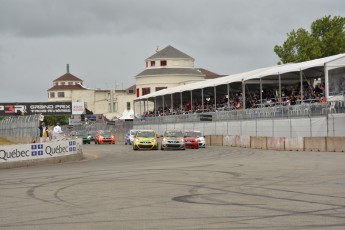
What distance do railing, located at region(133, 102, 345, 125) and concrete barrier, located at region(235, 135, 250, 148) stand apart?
2.02 meters

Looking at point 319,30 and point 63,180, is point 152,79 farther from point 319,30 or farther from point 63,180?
point 63,180

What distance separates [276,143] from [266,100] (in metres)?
11.0

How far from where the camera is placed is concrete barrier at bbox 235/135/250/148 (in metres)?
45.7

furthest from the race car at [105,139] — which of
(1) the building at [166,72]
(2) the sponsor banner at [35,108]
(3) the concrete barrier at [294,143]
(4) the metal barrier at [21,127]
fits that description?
(1) the building at [166,72]

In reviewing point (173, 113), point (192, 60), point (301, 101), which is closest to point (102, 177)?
point (301, 101)

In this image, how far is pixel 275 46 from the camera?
86.4m

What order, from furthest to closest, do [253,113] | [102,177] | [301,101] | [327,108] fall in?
1. [253,113]
2. [301,101]
3. [327,108]
4. [102,177]

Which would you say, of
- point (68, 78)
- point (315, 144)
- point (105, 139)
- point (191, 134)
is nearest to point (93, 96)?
point (68, 78)

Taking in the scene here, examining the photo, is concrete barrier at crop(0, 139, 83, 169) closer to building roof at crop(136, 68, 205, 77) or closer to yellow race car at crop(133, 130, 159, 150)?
yellow race car at crop(133, 130, 159, 150)

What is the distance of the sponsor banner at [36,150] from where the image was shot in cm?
2778

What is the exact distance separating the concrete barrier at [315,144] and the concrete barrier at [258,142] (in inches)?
201

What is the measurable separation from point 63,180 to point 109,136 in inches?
1700

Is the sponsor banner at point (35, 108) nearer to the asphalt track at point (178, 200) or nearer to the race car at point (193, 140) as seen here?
the race car at point (193, 140)

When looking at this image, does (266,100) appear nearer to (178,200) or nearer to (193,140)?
(193,140)
